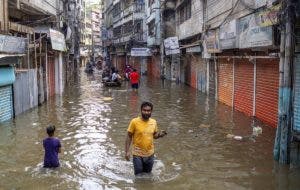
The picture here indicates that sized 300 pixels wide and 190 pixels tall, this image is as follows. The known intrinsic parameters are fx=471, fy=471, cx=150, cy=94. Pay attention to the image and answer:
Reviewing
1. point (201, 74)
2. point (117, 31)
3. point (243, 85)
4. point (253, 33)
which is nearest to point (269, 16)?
point (253, 33)

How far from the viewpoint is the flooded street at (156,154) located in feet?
29.4

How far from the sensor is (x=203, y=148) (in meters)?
12.1

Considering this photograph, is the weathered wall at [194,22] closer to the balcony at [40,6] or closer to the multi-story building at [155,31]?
→ the balcony at [40,6]

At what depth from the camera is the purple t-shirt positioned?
30.9 feet

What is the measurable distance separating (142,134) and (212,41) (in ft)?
49.6

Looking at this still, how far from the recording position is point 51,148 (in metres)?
9.46

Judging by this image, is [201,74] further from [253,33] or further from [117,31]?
[117,31]

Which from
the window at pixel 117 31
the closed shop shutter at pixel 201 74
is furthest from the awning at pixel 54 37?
the window at pixel 117 31

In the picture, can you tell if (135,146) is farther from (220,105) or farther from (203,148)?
(220,105)

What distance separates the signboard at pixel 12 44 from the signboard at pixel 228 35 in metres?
8.03

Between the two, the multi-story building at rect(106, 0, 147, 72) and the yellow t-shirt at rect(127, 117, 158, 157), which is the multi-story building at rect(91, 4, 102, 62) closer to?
the multi-story building at rect(106, 0, 147, 72)

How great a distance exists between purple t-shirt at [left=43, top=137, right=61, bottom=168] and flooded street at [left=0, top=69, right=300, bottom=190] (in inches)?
5.9

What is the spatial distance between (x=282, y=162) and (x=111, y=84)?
26.2 meters

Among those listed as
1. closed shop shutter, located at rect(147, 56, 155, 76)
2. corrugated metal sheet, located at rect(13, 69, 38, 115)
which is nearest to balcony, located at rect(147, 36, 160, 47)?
closed shop shutter, located at rect(147, 56, 155, 76)
